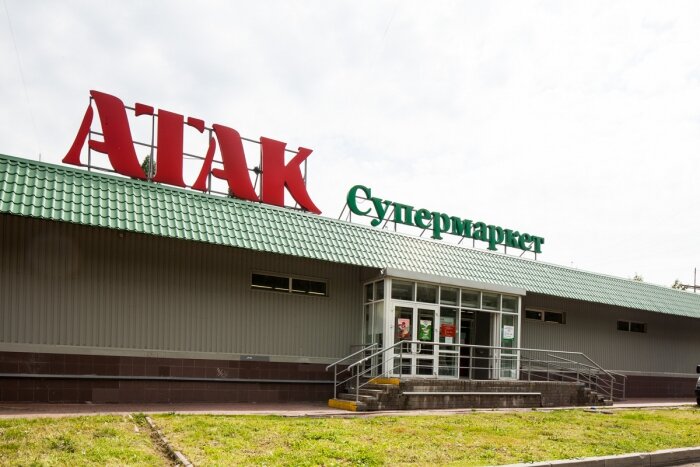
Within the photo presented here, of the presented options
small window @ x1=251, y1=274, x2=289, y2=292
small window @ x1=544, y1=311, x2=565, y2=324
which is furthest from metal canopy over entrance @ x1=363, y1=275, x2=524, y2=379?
small window @ x1=544, y1=311, x2=565, y2=324

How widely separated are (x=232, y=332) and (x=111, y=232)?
12.7ft

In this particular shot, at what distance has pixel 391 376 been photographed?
1738 cm

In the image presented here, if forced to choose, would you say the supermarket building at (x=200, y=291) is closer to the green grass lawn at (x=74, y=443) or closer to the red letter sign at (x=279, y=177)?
the red letter sign at (x=279, y=177)

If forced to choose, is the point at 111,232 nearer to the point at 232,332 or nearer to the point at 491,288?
the point at 232,332

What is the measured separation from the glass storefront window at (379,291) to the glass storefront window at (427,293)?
3.73 ft

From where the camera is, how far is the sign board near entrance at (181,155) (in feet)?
55.3

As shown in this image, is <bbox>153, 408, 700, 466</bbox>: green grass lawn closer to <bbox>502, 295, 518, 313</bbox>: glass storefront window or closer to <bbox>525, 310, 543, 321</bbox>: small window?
<bbox>502, 295, 518, 313</bbox>: glass storefront window

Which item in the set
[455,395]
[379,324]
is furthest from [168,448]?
[379,324]

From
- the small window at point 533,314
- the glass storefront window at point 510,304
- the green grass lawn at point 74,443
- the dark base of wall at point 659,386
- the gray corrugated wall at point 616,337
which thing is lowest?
the dark base of wall at point 659,386

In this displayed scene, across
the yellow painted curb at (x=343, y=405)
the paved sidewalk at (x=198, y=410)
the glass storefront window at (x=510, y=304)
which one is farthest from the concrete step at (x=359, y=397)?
the glass storefront window at (x=510, y=304)

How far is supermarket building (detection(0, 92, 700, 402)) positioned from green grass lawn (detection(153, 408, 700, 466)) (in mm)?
4041

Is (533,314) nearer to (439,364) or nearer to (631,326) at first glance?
(631,326)

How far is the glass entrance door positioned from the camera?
17828 millimetres

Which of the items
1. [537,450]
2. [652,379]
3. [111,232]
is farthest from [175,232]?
[652,379]
